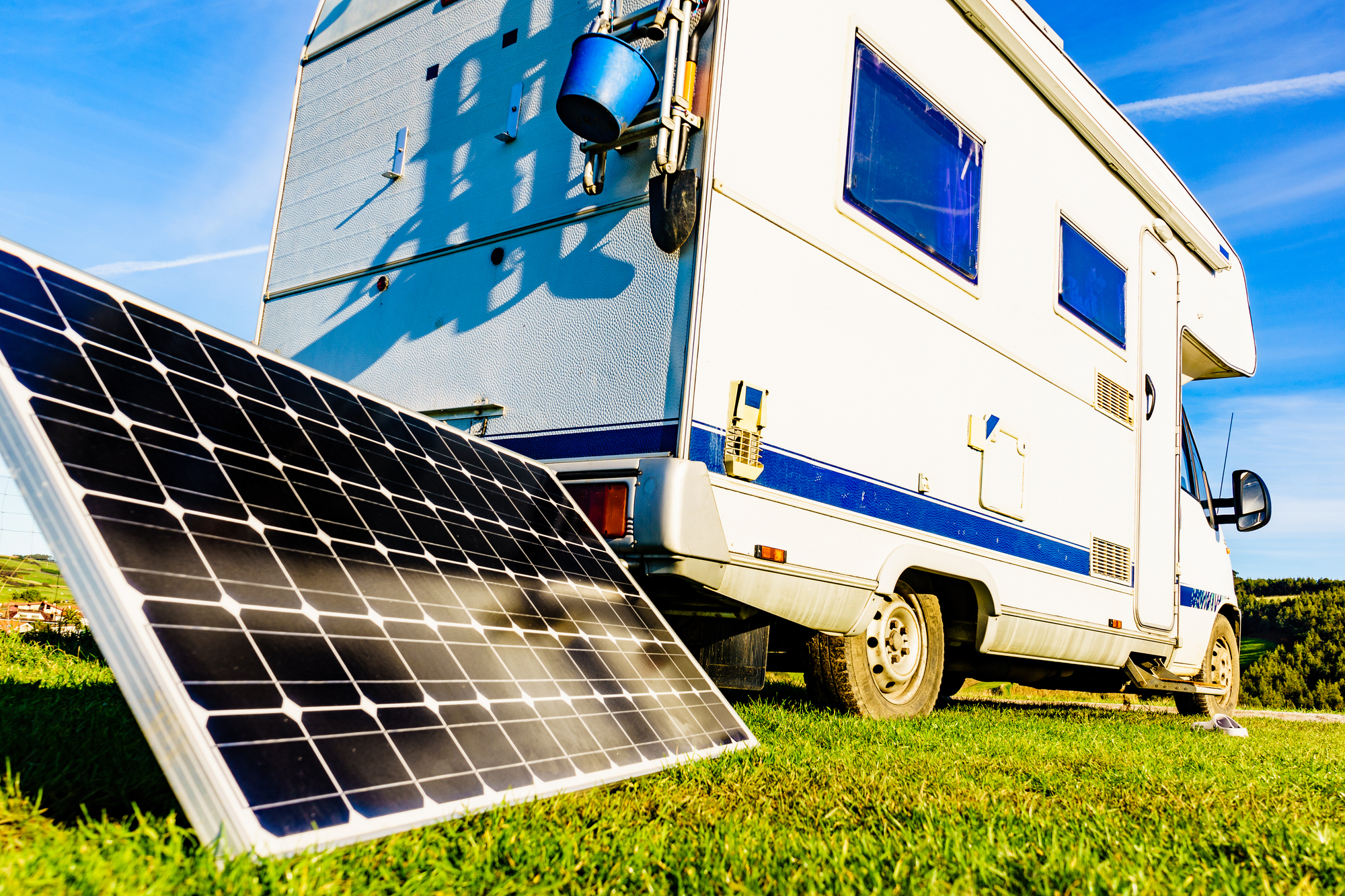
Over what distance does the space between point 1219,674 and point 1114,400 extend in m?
3.50

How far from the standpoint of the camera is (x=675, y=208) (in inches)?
159

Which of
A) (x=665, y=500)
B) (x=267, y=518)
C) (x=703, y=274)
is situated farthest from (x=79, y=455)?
(x=703, y=274)

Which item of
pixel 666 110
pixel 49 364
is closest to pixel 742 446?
pixel 666 110

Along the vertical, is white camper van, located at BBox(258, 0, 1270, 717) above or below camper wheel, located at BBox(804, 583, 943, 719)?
above

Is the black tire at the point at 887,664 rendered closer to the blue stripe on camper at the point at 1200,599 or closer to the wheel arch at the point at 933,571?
the wheel arch at the point at 933,571

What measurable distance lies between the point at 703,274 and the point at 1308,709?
41.9 ft

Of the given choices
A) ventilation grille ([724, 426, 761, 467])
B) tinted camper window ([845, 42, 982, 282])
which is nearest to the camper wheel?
ventilation grille ([724, 426, 761, 467])

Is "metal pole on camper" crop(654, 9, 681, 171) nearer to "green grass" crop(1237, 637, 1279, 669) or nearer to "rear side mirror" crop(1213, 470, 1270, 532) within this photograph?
"rear side mirror" crop(1213, 470, 1270, 532)

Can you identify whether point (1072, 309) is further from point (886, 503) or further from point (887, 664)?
point (887, 664)

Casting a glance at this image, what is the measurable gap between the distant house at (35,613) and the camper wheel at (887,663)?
4986mm

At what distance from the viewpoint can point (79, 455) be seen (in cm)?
205

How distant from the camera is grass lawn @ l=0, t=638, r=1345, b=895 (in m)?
1.88

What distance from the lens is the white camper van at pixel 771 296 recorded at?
4.08 m

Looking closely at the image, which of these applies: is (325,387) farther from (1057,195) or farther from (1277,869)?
(1057,195)
